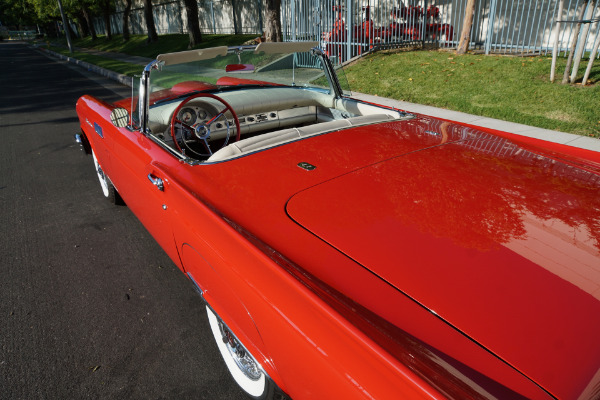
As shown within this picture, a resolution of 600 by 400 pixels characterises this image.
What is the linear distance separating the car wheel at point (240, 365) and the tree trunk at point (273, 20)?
11.0 meters

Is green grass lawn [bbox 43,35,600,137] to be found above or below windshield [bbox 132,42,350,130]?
below

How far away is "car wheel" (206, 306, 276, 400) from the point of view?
A: 1.81 meters

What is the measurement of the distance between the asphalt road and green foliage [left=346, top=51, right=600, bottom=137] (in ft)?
18.0

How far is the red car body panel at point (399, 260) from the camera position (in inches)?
40.4

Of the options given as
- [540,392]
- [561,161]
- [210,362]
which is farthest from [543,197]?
[210,362]

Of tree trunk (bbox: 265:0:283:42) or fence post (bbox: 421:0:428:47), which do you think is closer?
fence post (bbox: 421:0:428:47)

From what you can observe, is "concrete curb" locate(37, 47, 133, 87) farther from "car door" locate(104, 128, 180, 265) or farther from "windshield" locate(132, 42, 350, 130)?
"car door" locate(104, 128, 180, 265)

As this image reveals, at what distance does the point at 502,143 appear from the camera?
7.87ft

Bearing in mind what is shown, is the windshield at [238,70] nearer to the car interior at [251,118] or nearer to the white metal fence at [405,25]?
the car interior at [251,118]

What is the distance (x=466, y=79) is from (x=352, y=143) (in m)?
6.46

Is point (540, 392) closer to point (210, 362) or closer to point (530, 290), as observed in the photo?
point (530, 290)

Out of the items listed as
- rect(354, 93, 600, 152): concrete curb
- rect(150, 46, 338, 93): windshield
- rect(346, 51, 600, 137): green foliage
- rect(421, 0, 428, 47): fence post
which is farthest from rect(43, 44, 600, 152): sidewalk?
rect(421, 0, 428, 47): fence post

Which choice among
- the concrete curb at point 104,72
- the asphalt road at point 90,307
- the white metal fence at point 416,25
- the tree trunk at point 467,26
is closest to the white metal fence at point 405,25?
the white metal fence at point 416,25

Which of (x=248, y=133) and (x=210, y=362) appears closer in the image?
(x=210, y=362)
